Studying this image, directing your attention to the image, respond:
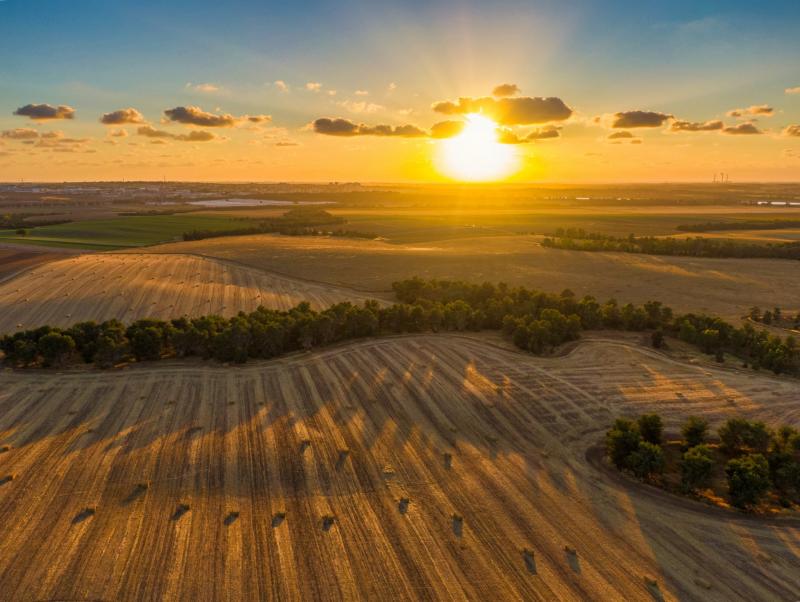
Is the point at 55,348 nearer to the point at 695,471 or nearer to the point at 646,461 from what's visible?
the point at 646,461

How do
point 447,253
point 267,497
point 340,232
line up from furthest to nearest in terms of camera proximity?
point 340,232 < point 447,253 < point 267,497

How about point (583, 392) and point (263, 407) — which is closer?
point (263, 407)

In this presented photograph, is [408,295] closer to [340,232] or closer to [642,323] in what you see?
[642,323]

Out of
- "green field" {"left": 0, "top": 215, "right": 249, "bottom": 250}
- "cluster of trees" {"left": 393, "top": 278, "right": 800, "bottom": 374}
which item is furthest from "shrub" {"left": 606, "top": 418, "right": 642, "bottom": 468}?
"green field" {"left": 0, "top": 215, "right": 249, "bottom": 250}

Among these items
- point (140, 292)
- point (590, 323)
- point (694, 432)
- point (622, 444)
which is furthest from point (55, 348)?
point (590, 323)

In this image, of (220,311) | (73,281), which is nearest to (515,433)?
(220,311)

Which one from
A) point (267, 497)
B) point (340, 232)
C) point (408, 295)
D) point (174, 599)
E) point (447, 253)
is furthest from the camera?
point (340, 232)
